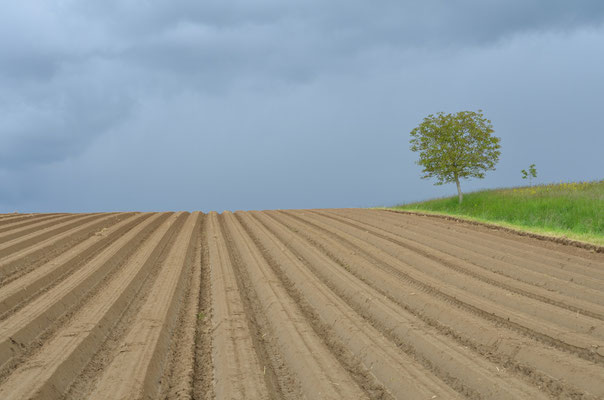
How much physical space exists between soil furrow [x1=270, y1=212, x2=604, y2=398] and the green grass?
18.3 ft

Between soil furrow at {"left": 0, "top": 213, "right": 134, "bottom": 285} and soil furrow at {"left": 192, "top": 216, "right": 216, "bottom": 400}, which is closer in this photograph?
soil furrow at {"left": 192, "top": 216, "right": 216, "bottom": 400}

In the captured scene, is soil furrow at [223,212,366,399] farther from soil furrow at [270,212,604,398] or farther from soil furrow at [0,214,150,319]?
soil furrow at [0,214,150,319]

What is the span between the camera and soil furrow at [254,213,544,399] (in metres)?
3.75

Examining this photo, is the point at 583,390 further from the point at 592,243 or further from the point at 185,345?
the point at 592,243

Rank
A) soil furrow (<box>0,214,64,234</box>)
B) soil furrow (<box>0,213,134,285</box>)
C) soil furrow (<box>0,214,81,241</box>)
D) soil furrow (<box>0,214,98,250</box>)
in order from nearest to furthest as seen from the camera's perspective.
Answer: soil furrow (<box>0,213,134,285</box>)
soil furrow (<box>0,214,98,250</box>)
soil furrow (<box>0,214,81,241</box>)
soil furrow (<box>0,214,64,234</box>)

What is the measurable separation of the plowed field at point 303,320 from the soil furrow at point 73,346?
2cm

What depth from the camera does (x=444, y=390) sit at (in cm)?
366

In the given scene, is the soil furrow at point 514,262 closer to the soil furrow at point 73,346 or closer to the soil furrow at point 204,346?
the soil furrow at point 204,346

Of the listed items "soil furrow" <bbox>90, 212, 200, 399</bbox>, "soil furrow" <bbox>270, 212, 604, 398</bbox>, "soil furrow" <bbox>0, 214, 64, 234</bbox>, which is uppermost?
"soil furrow" <bbox>0, 214, 64, 234</bbox>

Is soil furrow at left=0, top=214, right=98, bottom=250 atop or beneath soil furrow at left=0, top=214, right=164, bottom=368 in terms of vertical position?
atop

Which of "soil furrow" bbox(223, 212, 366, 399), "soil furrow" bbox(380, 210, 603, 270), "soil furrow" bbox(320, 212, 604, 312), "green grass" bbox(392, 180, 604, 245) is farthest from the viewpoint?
"green grass" bbox(392, 180, 604, 245)

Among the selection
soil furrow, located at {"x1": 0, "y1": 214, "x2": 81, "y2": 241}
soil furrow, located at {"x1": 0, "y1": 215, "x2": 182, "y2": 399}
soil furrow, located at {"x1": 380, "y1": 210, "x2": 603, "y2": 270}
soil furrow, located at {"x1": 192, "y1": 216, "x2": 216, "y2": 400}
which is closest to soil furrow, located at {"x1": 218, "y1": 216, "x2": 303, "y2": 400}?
soil furrow, located at {"x1": 192, "y1": 216, "x2": 216, "y2": 400}

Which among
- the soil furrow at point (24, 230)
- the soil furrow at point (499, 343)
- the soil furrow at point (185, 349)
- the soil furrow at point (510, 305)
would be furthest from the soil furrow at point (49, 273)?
the soil furrow at point (510, 305)

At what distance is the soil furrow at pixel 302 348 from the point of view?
3678 mm
